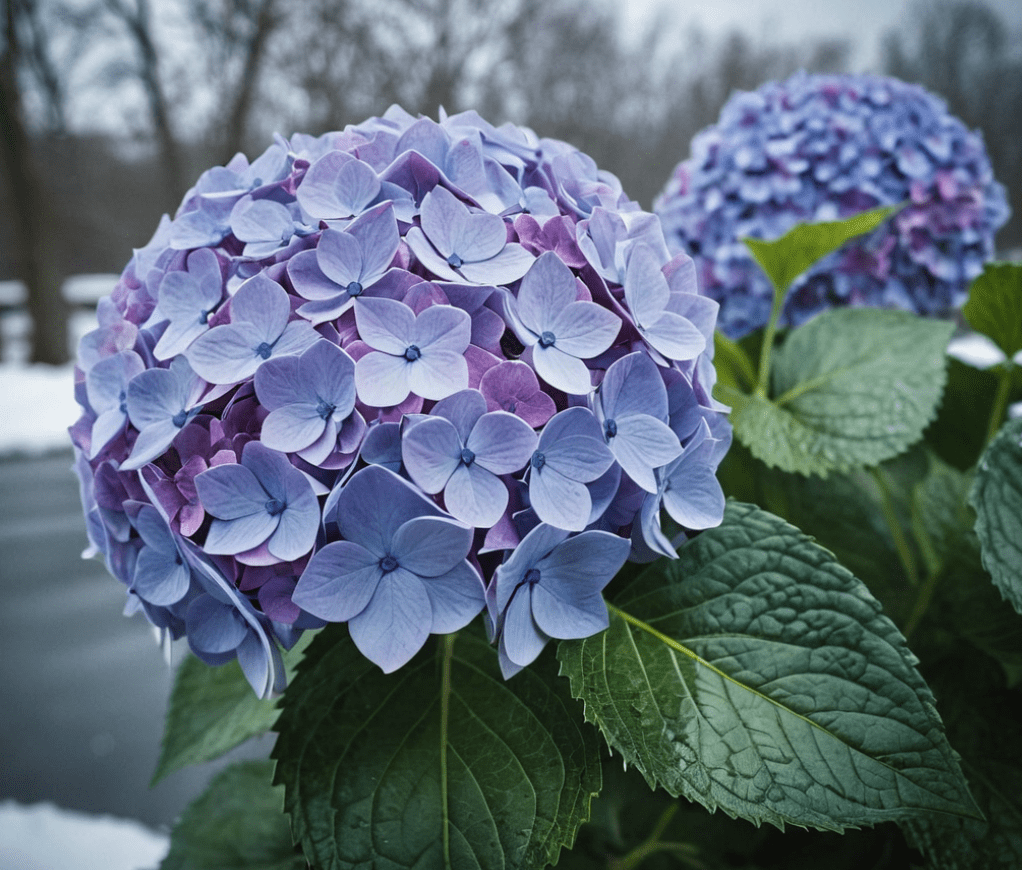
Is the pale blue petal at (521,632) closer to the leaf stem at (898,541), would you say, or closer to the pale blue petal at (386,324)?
the pale blue petal at (386,324)

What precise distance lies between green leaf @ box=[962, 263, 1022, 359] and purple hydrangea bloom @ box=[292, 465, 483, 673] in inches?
17.0

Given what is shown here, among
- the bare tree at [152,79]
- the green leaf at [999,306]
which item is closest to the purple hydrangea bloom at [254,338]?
the green leaf at [999,306]

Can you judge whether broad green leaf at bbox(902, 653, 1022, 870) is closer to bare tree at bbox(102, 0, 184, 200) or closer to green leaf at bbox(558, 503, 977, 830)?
green leaf at bbox(558, 503, 977, 830)

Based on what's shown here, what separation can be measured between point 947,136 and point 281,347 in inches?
28.2

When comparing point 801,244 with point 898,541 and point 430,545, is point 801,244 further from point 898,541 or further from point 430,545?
point 430,545

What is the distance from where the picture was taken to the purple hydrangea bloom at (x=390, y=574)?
31cm

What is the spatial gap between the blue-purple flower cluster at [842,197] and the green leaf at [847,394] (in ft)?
0.41

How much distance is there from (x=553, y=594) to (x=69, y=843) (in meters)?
0.85

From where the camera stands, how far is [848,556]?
1.97 feet

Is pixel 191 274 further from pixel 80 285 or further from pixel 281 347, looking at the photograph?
pixel 80 285

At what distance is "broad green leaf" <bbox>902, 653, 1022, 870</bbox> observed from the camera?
1.39 ft

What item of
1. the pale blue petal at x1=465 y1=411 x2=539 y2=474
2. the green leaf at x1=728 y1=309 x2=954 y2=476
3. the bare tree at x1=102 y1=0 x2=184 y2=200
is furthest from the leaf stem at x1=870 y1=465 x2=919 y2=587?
the bare tree at x1=102 y1=0 x2=184 y2=200

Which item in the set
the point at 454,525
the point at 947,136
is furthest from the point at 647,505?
the point at 947,136

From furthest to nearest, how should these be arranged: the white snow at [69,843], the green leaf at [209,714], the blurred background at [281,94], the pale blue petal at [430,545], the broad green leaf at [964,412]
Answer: the blurred background at [281,94] → the white snow at [69,843] → the broad green leaf at [964,412] → the green leaf at [209,714] → the pale blue petal at [430,545]
